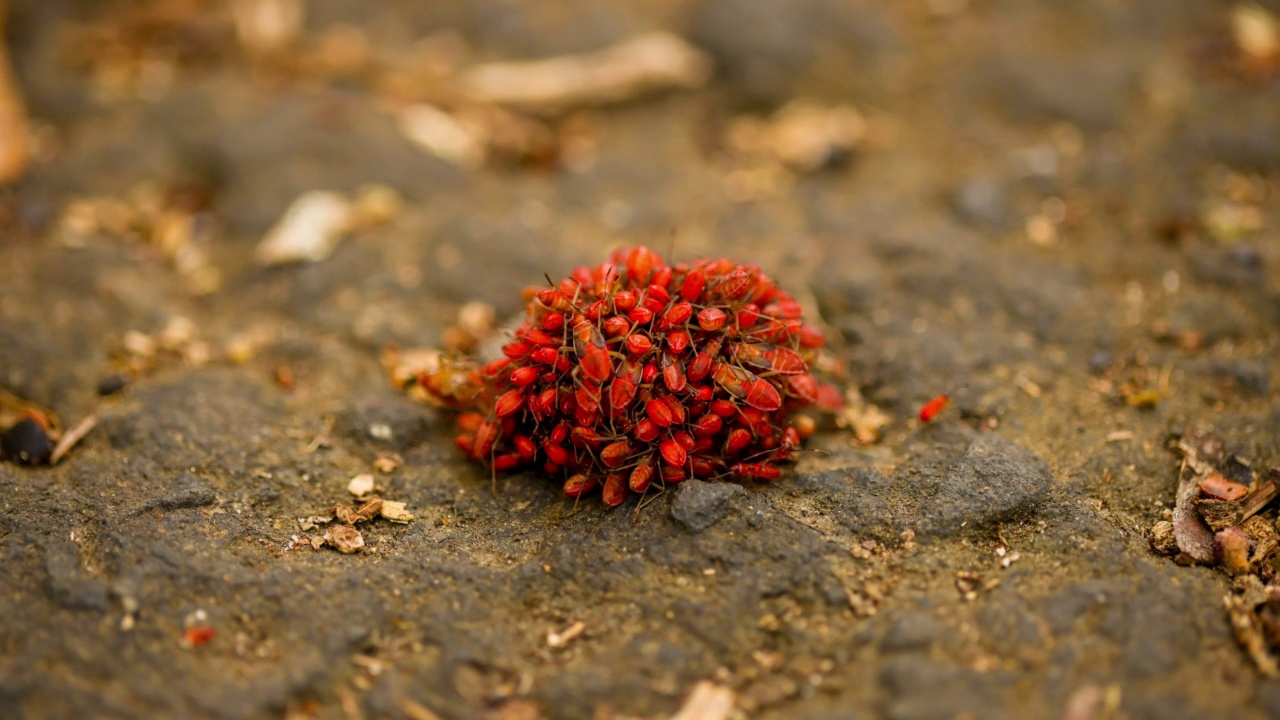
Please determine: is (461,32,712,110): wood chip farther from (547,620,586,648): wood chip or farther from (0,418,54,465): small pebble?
(547,620,586,648): wood chip

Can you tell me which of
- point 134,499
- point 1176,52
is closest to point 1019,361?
point 1176,52

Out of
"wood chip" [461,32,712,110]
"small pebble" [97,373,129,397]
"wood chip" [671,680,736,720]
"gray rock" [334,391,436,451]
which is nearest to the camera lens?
"wood chip" [671,680,736,720]

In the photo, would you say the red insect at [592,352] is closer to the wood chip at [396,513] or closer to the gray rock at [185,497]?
the wood chip at [396,513]

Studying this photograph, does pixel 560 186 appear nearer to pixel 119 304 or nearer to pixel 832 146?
pixel 832 146

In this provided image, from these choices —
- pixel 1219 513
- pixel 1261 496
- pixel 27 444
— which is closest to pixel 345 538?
pixel 27 444

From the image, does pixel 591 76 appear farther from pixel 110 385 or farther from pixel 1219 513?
pixel 1219 513

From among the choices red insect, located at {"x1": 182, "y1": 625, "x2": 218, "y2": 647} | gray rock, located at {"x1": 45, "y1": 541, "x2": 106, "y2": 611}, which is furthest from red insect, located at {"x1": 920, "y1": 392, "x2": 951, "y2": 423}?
gray rock, located at {"x1": 45, "y1": 541, "x2": 106, "y2": 611}
